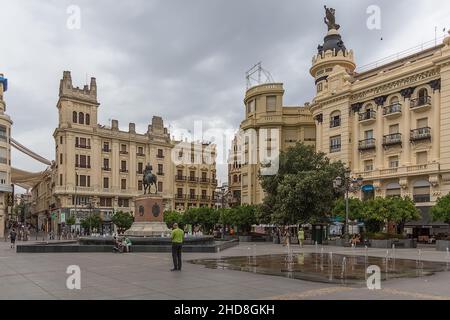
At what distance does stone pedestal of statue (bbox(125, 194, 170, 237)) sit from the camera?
31.4 m

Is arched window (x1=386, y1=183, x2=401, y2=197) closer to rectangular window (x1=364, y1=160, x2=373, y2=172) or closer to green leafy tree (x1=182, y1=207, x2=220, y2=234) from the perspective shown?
rectangular window (x1=364, y1=160, x2=373, y2=172)

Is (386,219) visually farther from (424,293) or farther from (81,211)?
(81,211)

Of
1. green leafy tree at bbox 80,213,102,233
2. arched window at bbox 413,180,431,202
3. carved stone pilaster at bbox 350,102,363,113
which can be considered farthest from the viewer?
green leafy tree at bbox 80,213,102,233

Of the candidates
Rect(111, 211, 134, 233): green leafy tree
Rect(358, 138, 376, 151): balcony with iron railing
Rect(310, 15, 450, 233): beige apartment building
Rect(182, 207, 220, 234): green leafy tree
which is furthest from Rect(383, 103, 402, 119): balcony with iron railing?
Rect(111, 211, 134, 233): green leafy tree

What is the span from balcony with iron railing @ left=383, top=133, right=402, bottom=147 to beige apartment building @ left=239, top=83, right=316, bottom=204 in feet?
56.6

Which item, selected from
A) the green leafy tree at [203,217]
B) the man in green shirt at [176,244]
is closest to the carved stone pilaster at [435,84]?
the green leafy tree at [203,217]

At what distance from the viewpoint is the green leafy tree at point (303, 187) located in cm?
3709

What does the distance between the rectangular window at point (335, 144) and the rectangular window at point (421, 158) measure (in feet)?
30.3

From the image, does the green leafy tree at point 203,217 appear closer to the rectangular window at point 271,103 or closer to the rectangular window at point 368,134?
the rectangular window at point 271,103

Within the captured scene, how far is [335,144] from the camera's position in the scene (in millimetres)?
51031

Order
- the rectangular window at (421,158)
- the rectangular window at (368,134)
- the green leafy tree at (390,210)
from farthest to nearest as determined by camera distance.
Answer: the rectangular window at (368,134), the rectangular window at (421,158), the green leafy tree at (390,210)

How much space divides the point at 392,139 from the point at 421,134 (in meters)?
3.08

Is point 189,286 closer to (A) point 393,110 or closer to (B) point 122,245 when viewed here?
(B) point 122,245
